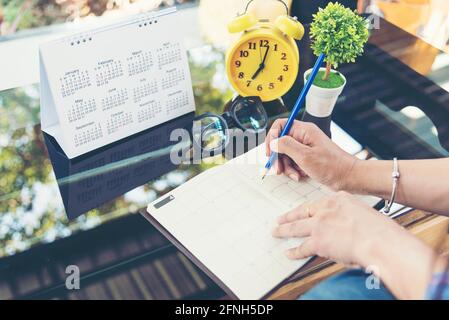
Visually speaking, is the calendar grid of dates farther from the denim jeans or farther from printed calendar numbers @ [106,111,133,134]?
the denim jeans

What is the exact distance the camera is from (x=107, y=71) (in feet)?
3.41

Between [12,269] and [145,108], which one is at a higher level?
[145,108]

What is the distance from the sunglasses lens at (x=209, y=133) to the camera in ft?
3.68

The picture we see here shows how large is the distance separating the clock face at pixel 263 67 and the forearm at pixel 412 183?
0.32 meters

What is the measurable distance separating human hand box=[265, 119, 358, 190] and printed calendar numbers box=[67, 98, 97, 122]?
0.38m

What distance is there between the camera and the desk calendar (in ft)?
3.26

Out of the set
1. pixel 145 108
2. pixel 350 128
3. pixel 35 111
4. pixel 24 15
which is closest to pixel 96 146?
pixel 145 108

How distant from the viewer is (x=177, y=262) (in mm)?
863

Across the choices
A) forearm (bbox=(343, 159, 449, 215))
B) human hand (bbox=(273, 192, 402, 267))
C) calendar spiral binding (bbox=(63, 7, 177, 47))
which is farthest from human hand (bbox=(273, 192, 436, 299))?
calendar spiral binding (bbox=(63, 7, 177, 47))

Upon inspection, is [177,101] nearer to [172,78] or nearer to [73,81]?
[172,78]

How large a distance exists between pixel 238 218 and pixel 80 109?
Answer: 1.34ft

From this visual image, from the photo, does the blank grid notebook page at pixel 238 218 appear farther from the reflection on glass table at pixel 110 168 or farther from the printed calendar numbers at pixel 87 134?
the printed calendar numbers at pixel 87 134
